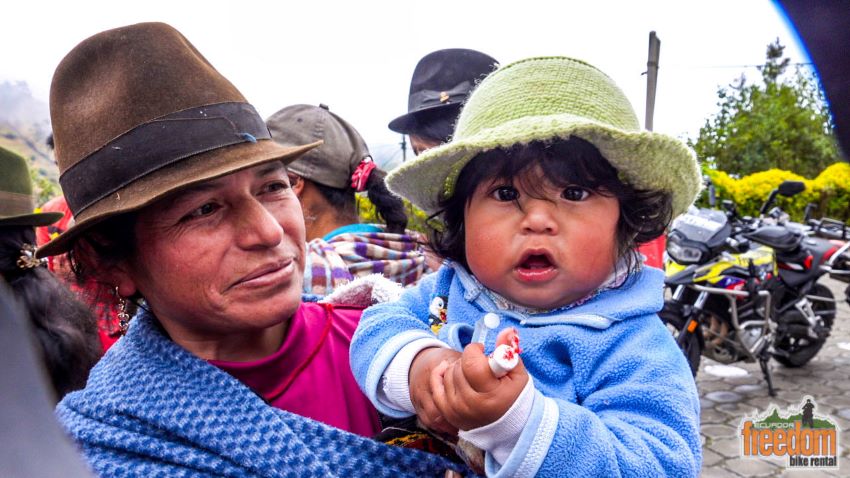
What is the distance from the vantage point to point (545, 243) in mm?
1400

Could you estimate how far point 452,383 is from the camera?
3.70 feet

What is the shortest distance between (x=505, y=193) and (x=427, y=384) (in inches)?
20.0

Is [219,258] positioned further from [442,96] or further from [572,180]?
[442,96]

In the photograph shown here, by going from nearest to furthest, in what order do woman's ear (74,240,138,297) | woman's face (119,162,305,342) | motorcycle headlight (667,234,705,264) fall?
woman's face (119,162,305,342) → woman's ear (74,240,138,297) → motorcycle headlight (667,234,705,264)

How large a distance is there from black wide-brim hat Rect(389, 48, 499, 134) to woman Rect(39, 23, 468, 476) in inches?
67.4

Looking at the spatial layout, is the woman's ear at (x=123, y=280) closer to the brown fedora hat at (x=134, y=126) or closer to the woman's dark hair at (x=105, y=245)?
the woman's dark hair at (x=105, y=245)

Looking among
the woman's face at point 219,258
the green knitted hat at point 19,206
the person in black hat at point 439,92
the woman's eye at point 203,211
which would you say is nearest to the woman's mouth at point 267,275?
the woman's face at point 219,258

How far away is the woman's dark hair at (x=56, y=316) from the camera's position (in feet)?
7.82

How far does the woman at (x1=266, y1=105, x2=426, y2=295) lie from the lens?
2.90m

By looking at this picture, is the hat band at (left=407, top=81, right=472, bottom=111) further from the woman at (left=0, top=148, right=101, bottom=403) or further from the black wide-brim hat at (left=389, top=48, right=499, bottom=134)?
the woman at (left=0, top=148, right=101, bottom=403)

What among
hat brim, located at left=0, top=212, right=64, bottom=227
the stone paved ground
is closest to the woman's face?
hat brim, located at left=0, top=212, right=64, bottom=227

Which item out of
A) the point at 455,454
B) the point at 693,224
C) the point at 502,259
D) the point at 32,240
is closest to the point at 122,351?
the point at 455,454

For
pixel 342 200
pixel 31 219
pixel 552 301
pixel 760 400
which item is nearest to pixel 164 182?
pixel 552 301

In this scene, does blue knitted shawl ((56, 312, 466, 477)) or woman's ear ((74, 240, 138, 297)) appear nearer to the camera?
blue knitted shawl ((56, 312, 466, 477))
